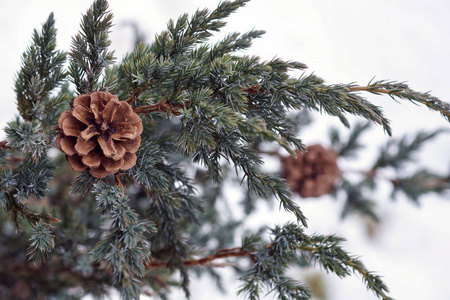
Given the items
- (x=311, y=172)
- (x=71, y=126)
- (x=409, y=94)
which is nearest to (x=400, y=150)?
(x=311, y=172)

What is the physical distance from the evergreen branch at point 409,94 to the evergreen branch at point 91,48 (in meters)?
0.28

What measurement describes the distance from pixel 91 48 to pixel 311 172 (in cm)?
51

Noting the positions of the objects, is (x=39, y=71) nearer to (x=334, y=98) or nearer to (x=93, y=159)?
(x=93, y=159)

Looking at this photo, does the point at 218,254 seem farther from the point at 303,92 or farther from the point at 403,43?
the point at 403,43

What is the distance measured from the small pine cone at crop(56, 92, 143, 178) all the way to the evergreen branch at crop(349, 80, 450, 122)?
25cm

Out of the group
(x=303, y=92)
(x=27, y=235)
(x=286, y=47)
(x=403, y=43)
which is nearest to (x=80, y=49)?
(x=303, y=92)

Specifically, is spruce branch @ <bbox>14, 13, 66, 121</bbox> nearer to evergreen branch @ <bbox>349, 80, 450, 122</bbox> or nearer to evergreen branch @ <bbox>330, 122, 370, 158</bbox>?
evergreen branch @ <bbox>349, 80, 450, 122</bbox>

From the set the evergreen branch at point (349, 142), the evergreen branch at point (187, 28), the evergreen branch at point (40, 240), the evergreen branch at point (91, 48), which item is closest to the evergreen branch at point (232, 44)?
the evergreen branch at point (187, 28)

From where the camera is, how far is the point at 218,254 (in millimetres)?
548

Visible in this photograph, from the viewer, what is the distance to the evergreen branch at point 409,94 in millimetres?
397

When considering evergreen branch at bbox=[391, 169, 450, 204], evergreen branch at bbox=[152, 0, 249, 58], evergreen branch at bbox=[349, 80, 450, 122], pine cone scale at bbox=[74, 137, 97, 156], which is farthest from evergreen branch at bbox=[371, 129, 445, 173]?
pine cone scale at bbox=[74, 137, 97, 156]

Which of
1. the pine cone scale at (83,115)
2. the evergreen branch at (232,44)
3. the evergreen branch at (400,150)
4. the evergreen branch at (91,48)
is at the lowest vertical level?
the evergreen branch at (400,150)

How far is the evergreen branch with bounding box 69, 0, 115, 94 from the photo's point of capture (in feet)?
1.34

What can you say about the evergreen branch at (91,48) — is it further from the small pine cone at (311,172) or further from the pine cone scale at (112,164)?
the small pine cone at (311,172)
